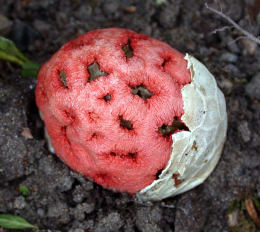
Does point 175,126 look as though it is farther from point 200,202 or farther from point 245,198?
point 245,198

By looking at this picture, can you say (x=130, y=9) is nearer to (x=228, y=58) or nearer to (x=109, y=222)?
(x=228, y=58)

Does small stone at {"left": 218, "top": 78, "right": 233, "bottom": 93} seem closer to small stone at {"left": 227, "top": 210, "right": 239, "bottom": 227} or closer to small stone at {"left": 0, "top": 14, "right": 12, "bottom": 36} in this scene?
small stone at {"left": 227, "top": 210, "right": 239, "bottom": 227}

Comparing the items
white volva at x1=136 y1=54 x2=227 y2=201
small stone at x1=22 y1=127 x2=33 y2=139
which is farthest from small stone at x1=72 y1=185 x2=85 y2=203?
small stone at x1=22 y1=127 x2=33 y2=139

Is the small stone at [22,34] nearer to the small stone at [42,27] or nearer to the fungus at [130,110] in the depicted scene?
the small stone at [42,27]

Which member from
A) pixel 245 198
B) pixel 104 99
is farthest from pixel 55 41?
pixel 245 198

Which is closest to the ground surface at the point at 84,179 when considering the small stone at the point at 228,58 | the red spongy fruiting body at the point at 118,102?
the small stone at the point at 228,58

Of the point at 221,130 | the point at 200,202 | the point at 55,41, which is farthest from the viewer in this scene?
the point at 55,41
